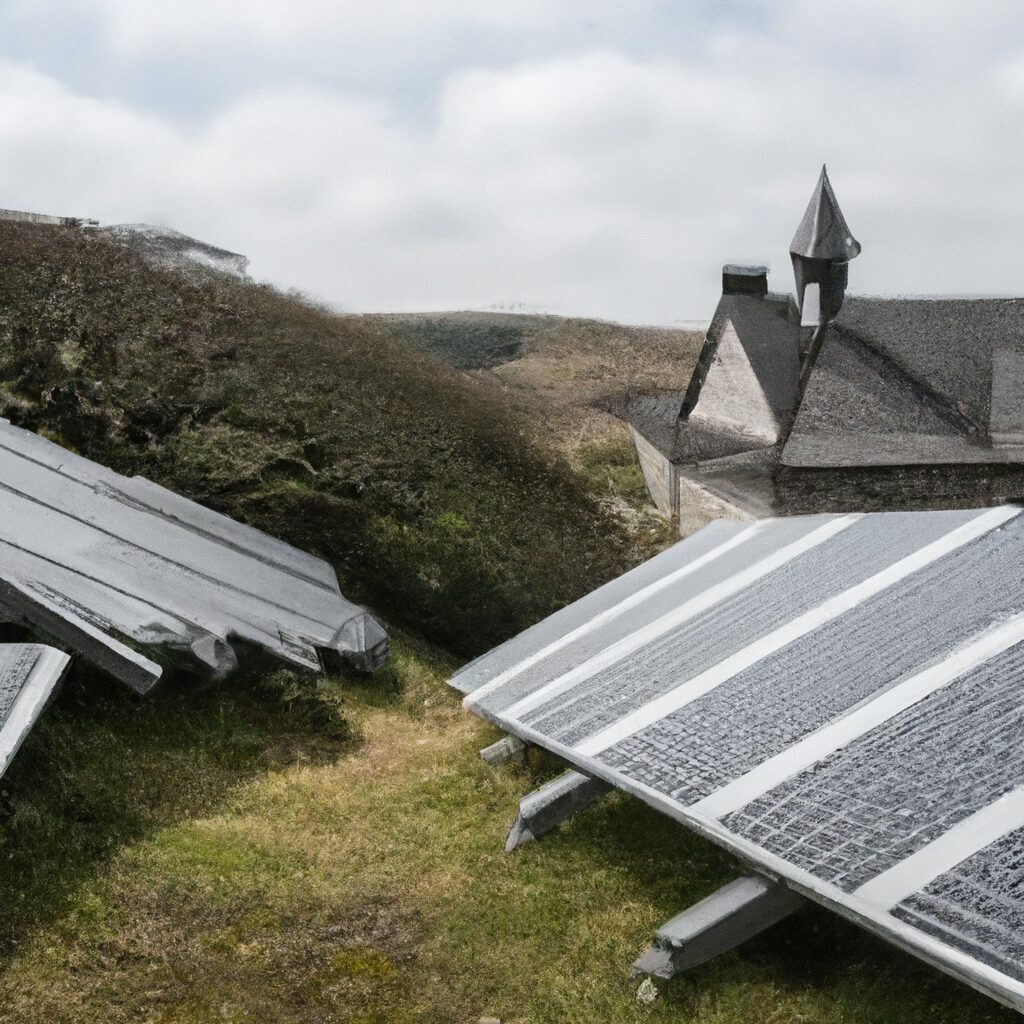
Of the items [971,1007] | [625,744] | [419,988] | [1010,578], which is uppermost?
[1010,578]

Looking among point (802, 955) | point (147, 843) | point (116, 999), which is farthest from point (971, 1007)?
point (147, 843)

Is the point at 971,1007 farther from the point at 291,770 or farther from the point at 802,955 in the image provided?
the point at 291,770

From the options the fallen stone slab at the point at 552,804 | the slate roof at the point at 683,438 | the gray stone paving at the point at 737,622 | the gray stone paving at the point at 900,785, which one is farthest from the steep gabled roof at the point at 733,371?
the gray stone paving at the point at 900,785

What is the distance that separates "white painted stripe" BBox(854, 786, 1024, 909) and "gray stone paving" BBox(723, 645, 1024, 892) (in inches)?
1.1

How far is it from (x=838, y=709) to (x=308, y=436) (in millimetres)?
6211

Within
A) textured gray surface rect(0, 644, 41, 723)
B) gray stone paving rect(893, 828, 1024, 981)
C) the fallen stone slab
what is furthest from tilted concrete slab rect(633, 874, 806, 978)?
textured gray surface rect(0, 644, 41, 723)

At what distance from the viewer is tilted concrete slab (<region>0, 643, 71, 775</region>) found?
173 inches

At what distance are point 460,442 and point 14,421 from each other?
11.6ft

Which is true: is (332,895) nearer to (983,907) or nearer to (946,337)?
(983,907)

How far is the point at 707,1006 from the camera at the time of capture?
374cm

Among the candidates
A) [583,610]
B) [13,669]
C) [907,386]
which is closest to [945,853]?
[583,610]

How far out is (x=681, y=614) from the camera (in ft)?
18.0

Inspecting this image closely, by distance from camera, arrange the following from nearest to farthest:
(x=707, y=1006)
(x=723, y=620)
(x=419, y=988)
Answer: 1. (x=707, y=1006)
2. (x=419, y=988)
3. (x=723, y=620)

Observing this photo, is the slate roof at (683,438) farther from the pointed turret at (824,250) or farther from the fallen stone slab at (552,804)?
the fallen stone slab at (552,804)
